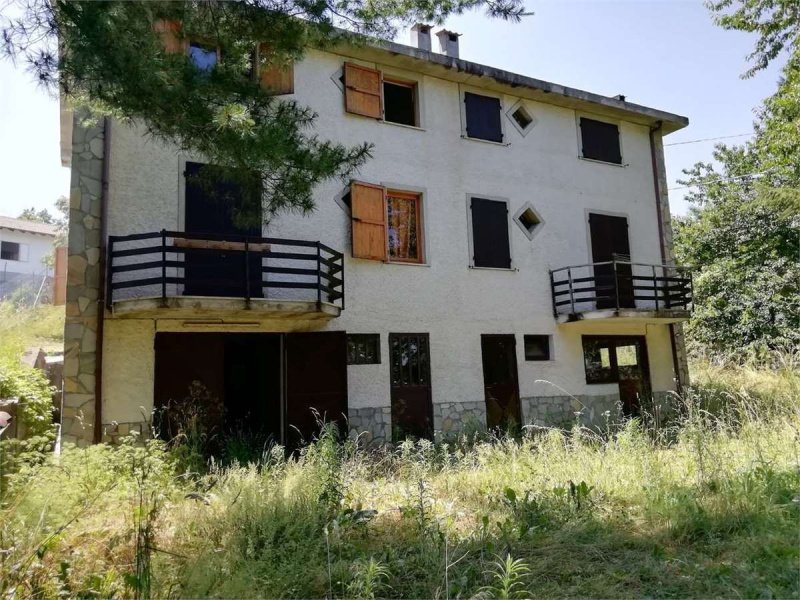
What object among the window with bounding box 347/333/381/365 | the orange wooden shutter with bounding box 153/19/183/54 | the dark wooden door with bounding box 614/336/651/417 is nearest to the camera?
the orange wooden shutter with bounding box 153/19/183/54

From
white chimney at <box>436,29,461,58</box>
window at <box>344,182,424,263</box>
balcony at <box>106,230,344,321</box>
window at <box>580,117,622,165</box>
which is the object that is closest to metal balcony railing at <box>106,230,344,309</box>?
balcony at <box>106,230,344,321</box>

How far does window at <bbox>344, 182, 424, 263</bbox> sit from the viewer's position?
34.5 feet

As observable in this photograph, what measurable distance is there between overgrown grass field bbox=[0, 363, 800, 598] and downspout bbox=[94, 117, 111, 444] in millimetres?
1797

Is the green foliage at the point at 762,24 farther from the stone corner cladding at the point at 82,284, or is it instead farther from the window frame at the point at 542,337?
the stone corner cladding at the point at 82,284

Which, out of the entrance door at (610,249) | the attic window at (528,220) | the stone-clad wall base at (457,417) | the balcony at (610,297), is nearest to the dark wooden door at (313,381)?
the stone-clad wall base at (457,417)

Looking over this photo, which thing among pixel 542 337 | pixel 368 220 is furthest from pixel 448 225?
pixel 542 337

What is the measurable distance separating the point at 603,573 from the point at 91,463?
5045 mm

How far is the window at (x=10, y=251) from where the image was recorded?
29359mm

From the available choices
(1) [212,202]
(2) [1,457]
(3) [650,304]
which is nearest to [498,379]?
(3) [650,304]

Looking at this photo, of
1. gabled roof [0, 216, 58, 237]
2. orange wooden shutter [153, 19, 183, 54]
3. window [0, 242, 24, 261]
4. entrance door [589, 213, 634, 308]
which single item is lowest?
entrance door [589, 213, 634, 308]

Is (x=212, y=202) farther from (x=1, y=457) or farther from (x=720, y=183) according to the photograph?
(x=720, y=183)

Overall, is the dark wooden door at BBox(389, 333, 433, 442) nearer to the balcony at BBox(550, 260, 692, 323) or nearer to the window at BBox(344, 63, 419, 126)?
the balcony at BBox(550, 260, 692, 323)

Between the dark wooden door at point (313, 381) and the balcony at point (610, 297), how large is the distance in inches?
206

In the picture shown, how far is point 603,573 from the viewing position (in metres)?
4.05
